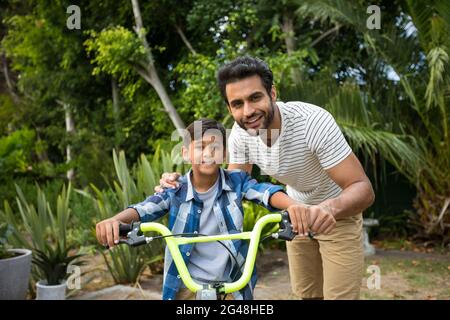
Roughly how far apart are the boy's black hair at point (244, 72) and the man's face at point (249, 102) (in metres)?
0.02

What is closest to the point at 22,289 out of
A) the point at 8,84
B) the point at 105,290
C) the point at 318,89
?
the point at 105,290

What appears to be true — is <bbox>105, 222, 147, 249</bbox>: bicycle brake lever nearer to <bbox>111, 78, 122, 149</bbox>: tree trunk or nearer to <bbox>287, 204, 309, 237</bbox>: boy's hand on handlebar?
<bbox>287, 204, 309, 237</bbox>: boy's hand on handlebar

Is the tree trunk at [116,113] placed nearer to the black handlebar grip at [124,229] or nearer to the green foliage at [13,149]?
the green foliage at [13,149]

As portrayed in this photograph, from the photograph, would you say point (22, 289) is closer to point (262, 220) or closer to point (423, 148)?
point (262, 220)

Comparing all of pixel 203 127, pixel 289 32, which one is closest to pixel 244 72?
pixel 203 127

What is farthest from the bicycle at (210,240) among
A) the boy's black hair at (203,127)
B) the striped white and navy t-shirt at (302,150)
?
the striped white and navy t-shirt at (302,150)

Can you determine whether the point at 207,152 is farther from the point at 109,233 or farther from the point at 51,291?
the point at 51,291

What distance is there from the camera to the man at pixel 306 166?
1.91 metres

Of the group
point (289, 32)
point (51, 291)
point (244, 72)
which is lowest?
point (51, 291)

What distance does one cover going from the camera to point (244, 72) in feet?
6.48

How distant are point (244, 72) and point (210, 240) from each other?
2.36ft

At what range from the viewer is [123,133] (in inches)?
388

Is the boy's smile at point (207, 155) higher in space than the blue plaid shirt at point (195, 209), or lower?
higher
